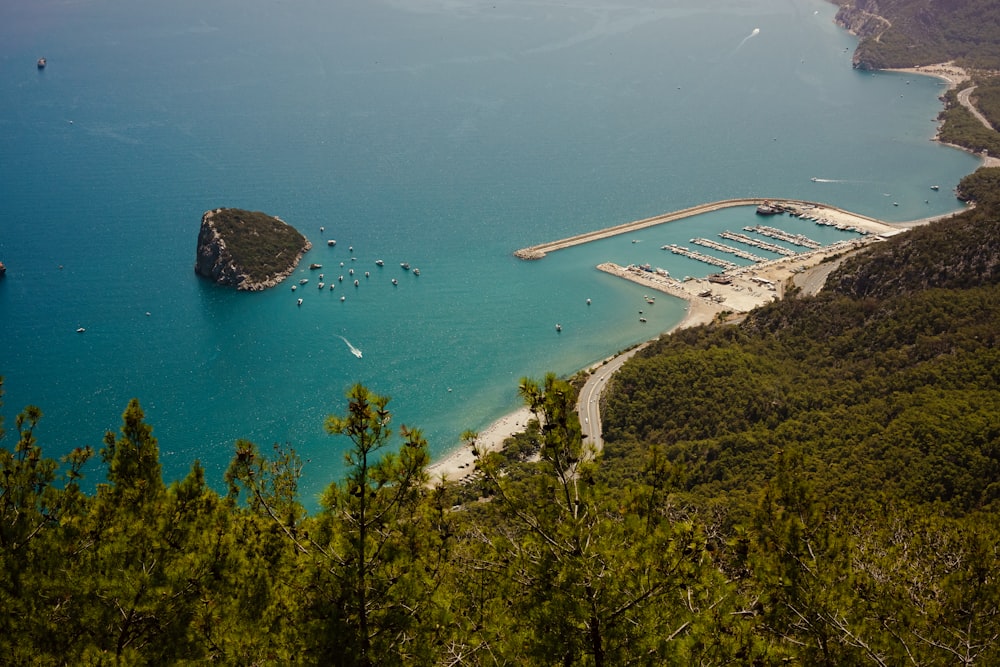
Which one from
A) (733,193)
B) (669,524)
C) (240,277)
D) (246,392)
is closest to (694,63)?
(733,193)

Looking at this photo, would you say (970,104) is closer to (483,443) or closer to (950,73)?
(950,73)

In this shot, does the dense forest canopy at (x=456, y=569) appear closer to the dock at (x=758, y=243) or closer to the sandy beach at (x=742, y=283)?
the sandy beach at (x=742, y=283)

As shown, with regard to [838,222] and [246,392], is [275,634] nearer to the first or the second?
[246,392]

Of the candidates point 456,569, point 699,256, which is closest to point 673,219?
point 699,256

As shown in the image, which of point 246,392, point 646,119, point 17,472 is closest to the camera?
point 17,472

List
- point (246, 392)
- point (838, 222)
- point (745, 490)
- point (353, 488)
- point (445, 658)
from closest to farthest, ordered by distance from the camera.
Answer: point (353, 488) → point (445, 658) → point (745, 490) → point (246, 392) → point (838, 222)

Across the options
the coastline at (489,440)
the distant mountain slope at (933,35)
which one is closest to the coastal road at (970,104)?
the distant mountain slope at (933,35)
